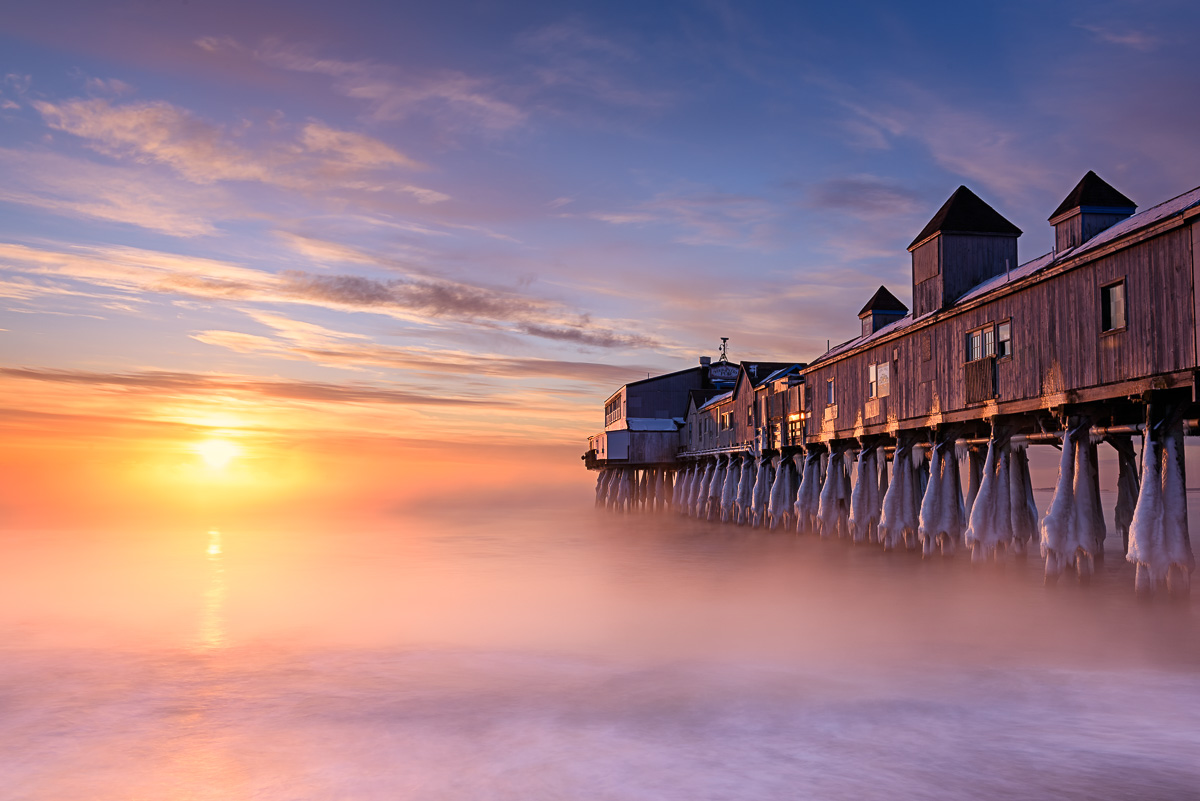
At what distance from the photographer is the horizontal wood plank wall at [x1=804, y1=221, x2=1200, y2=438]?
17531mm

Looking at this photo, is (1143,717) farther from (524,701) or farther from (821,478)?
(821,478)

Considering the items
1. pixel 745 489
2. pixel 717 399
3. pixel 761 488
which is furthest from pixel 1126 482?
pixel 717 399

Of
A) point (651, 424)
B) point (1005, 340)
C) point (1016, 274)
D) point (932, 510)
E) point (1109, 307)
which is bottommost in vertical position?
point (932, 510)

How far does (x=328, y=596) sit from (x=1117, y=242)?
24.5 meters

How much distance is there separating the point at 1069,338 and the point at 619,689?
13495 mm

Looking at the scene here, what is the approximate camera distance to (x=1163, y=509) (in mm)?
17859

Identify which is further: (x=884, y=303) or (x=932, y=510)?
(x=884, y=303)

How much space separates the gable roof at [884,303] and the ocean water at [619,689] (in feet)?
52.5

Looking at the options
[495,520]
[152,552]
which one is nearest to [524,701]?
[152,552]

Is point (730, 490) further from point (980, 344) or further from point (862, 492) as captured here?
point (980, 344)

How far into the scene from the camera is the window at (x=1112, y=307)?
19141 mm

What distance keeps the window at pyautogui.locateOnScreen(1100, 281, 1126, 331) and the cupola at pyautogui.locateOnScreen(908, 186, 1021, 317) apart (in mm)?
10155

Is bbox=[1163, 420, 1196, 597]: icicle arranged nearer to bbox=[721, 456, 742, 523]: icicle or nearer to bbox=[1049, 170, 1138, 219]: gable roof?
bbox=[1049, 170, 1138, 219]: gable roof

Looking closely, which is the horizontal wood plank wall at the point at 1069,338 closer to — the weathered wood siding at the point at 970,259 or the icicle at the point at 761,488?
the weathered wood siding at the point at 970,259
